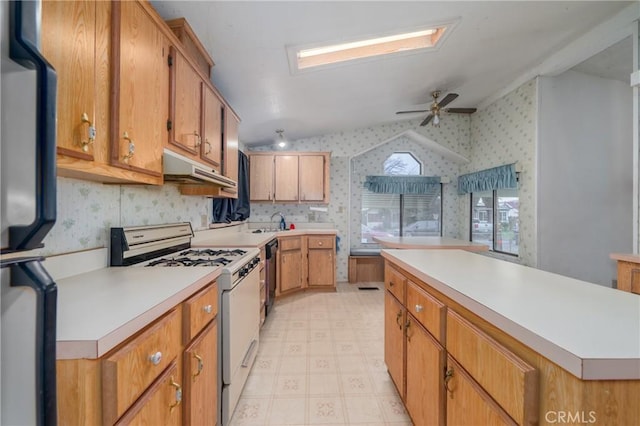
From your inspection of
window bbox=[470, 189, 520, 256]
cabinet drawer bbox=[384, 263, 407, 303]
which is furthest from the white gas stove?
window bbox=[470, 189, 520, 256]

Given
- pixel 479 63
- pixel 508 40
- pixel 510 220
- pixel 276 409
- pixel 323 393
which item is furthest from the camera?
pixel 510 220

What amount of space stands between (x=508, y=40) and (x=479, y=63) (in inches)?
15.4

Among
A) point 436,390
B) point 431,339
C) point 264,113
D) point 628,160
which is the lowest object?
point 436,390

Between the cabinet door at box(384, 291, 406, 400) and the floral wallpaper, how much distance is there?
2.62 m

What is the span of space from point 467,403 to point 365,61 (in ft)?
8.57

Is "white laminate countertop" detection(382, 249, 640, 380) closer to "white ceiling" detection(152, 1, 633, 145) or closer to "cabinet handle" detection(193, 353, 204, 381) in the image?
"cabinet handle" detection(193, 353, 204, 381)

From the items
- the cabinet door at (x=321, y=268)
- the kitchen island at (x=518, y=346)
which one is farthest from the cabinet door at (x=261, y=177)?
the kitchen island at (x=518, y=346)

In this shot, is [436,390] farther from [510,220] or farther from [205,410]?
[510,220]

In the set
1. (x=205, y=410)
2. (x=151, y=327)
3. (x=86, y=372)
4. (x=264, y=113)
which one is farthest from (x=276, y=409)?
(x=264, y=113)

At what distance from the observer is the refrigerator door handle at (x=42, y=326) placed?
0.41 metres

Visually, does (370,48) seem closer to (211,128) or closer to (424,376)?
(211,128)

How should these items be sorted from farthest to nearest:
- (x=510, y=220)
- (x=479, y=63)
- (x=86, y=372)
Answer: (x=510, y=220)
(x=479, y=63)
(x=86, y=372)

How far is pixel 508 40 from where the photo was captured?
8.44 ft

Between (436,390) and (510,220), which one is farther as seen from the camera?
(510,220)
